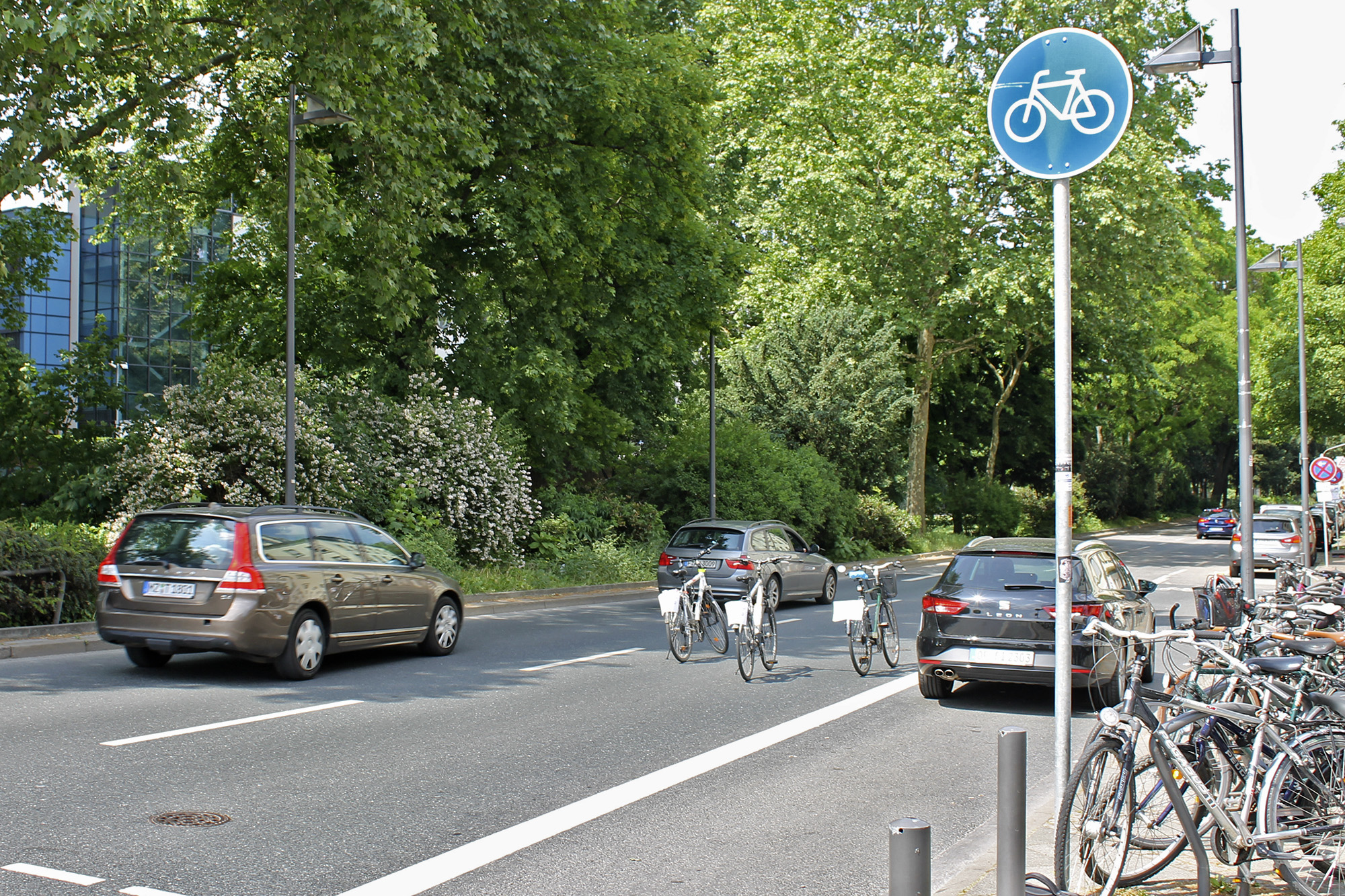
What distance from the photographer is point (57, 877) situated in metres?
4.92

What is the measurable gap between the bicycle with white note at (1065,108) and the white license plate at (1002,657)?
5.79 m

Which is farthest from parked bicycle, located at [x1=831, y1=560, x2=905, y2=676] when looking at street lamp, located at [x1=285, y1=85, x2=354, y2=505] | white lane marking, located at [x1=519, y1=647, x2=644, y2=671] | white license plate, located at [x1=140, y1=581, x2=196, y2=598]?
street lamp, located at [x1=285, y1=85, x2=354, y2=505]

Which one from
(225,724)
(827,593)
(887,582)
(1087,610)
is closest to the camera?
(225,724)

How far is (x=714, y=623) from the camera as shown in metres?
12.9

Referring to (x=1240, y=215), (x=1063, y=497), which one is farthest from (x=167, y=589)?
(x=1240, y=215)

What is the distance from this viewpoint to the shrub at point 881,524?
35.9m

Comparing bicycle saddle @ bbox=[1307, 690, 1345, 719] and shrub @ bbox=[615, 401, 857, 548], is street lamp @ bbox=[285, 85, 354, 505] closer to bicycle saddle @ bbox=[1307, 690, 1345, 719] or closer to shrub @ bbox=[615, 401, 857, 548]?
shrub @ bbox=[615, 401, 857, 548]

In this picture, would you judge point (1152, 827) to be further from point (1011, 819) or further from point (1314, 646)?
point (1314, 646)

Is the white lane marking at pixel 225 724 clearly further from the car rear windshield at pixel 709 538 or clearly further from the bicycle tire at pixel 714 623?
the car rear windshield at pixel 709 538

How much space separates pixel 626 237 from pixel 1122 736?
21512 mm

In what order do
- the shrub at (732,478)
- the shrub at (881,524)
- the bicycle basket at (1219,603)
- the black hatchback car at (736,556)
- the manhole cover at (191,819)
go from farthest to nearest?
1. the shrub at (881,524)
2. the shrub at (732,478)
3. the black hatchback car at (736,556)
4. the bicycle basket at (1219,603)
5. the manhole cover at (191,819)

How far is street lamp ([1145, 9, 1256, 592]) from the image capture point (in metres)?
13.8

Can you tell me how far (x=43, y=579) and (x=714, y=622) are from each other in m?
7.55

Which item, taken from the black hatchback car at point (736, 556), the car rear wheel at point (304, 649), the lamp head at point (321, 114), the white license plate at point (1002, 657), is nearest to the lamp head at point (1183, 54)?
the white license plate at point (1002, 657)
